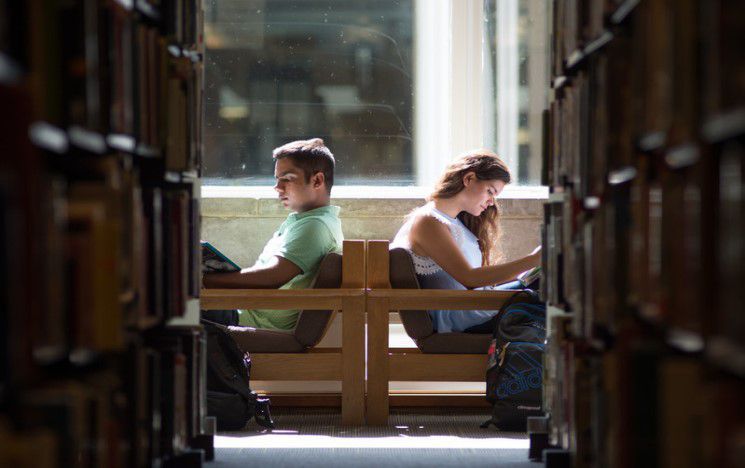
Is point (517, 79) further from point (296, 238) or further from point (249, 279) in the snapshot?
point (249, 279)

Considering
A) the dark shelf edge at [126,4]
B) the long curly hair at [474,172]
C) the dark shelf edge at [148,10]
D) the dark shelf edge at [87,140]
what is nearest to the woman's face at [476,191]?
the long curly hair at [474,172]

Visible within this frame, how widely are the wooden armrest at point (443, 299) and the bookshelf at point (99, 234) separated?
1.09 m

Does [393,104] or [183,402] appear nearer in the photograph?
[183,402]

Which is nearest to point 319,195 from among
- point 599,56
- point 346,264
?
point 346,264

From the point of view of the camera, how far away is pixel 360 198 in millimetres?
4973

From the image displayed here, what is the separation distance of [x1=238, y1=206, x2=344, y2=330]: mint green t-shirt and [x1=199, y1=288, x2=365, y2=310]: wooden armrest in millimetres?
182

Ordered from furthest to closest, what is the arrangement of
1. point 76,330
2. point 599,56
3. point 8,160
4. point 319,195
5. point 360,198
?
1. point 360,198
2. point 319,195
3. point 599,56
4. point 76,330
5. point 8,160

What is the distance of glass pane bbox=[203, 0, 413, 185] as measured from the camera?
5.19 m

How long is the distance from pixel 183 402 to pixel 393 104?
10.7ft

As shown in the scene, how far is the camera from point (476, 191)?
12.2ft

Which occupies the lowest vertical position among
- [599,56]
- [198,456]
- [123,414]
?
[198,456]

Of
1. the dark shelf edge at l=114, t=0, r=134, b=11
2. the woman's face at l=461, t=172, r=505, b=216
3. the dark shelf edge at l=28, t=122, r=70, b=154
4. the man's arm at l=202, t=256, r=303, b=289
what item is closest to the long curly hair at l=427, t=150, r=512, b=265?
the woman's face at l=461, t=172, r=505, b=216

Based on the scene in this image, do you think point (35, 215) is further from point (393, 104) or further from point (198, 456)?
point (393, 104)

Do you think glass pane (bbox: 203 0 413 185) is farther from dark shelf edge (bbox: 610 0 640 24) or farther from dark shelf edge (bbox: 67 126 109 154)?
dark shelf edge (bbox: 67 126 109 154)
